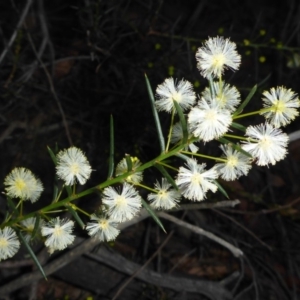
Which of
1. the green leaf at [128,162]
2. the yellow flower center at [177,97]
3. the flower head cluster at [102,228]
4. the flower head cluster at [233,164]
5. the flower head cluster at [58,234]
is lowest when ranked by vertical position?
the flower head cluster at [58,234]

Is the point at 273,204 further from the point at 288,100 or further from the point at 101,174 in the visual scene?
the point at 288,100

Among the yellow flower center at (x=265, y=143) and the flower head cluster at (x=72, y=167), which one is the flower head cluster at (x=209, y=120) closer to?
the yellow flower center at (x=265, y=143)

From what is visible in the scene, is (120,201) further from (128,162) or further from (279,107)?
(279,107)

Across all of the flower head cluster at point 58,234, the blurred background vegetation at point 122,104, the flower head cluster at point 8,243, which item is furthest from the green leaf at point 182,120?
the blurred background vegetation at point 122,104

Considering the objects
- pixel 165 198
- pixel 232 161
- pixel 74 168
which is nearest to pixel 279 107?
pixel 232 161

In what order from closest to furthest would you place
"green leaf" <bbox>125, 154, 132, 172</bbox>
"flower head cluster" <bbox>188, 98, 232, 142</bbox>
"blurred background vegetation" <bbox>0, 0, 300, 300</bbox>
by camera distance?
"flower head cluster" <bbox>188, 98, 232, 142</bbox> → "green leaf" <bbox>125, 154, 132, 172</bbox> → "blurred background vegetation" <bbox>0, 0, 300, 300</bbox>

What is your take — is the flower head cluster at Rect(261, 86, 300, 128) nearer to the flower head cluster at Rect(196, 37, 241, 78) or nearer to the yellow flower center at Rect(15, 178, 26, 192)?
the flower head cluster at Rect(196, 37, 241, 78)

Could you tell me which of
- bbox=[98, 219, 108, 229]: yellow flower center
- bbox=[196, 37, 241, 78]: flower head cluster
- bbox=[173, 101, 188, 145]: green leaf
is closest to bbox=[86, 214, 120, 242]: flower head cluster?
bbox=[98, 219, 108, 229]: yellow flower center
